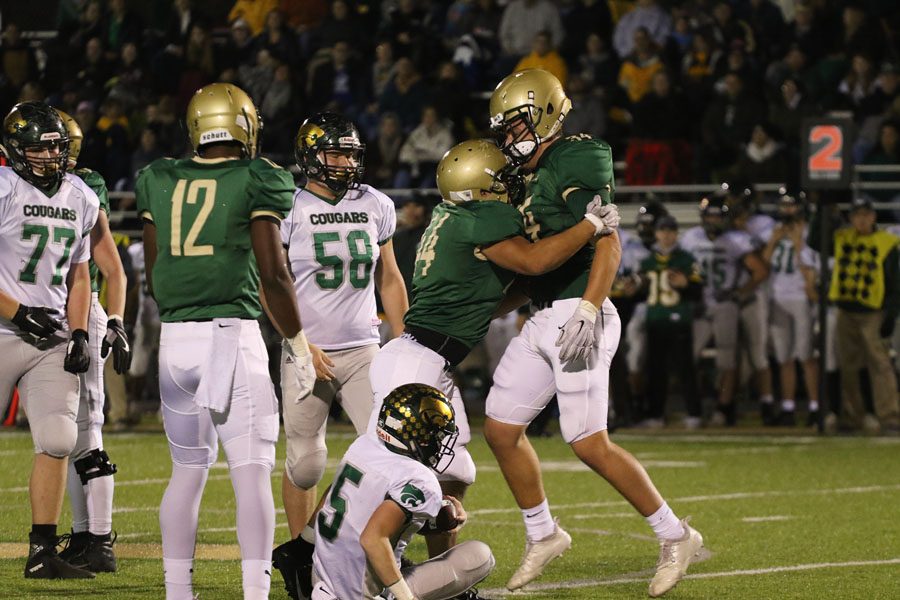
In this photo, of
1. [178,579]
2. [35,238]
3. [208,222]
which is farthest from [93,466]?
[208,222]

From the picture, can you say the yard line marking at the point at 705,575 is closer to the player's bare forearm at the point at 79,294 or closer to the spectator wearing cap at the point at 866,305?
the player's bare forearm at the point at 79,294

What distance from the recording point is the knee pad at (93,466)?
6660mm

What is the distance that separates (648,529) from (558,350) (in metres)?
2.15

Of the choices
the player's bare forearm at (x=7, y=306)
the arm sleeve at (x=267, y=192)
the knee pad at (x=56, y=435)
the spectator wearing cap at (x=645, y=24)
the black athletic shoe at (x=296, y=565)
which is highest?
the spectator wearing cap at (x=645, y=24)

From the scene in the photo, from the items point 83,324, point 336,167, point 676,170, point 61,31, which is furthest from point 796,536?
point 61,31

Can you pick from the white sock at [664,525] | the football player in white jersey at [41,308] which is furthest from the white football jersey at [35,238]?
the white sock at [664,525]

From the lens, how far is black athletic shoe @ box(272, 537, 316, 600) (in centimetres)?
582

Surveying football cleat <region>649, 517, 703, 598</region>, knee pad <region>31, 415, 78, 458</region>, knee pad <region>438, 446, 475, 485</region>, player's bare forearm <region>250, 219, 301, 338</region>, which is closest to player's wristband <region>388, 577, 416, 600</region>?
knee pad <region>438, 446, 475, 485</region>

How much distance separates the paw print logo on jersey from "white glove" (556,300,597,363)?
1.28 metres

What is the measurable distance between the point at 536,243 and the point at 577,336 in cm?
37

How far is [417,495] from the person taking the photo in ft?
15.9

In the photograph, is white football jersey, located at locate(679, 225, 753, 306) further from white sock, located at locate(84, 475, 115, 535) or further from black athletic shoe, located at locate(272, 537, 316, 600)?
black athletic shoe, located at locate(272, 537, 316, 600)

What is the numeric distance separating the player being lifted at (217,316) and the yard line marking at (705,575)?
133 cm

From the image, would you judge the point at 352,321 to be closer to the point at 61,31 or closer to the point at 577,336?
the point at 577,336
